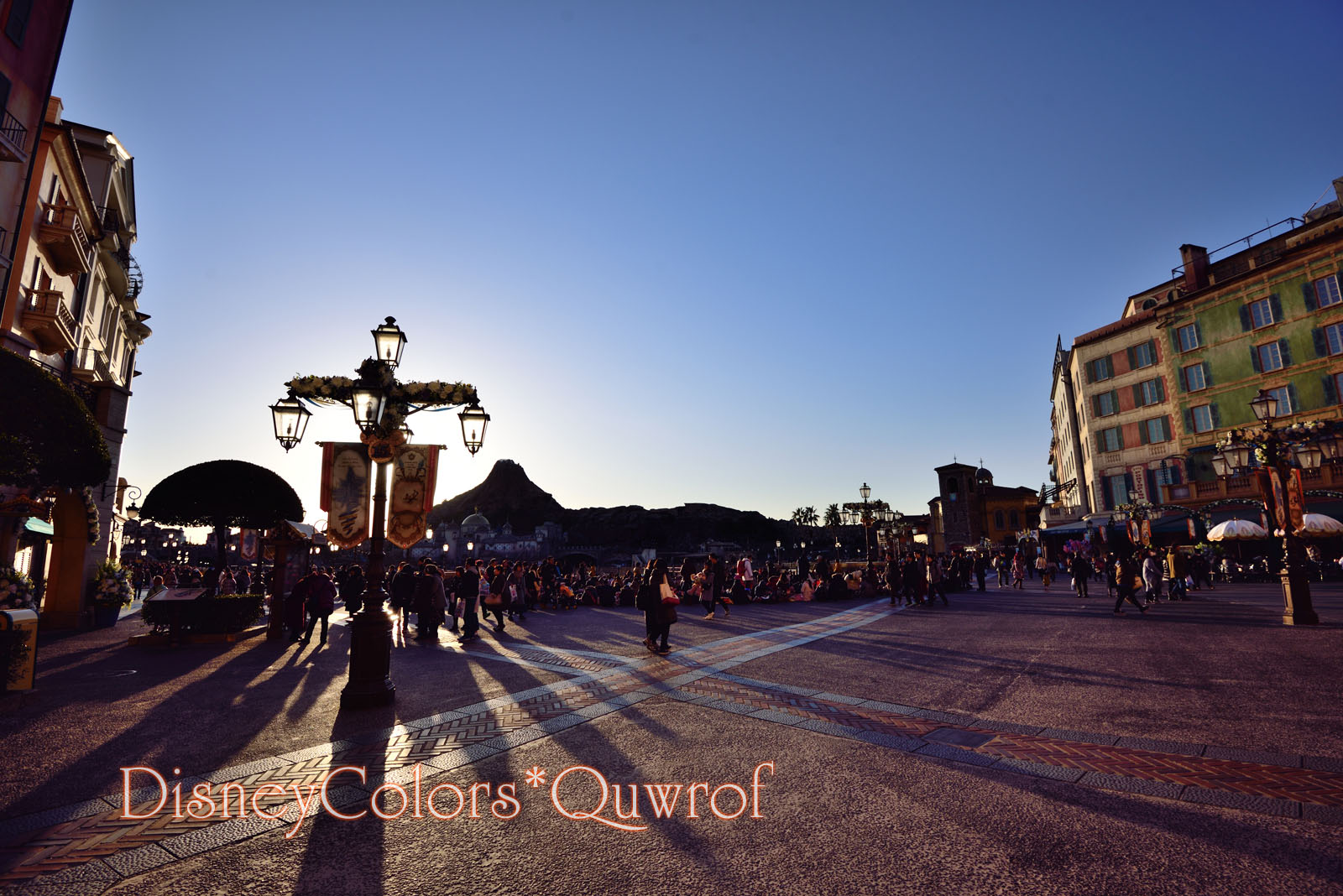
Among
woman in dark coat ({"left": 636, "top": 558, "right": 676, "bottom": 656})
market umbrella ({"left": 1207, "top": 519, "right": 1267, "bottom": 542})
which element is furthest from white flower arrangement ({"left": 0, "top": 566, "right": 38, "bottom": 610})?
market umbrella ({"left": 1207, "top": 519, "right": 1267, "bottom": 542})

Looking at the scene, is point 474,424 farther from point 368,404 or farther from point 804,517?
point 804,517

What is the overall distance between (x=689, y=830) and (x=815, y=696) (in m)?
3.73

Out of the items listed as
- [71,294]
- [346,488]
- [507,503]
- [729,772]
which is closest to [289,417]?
[346,488]

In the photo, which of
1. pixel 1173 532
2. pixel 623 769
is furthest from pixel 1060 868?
pixel 1173 532

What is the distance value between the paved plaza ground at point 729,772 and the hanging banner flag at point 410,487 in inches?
84.8

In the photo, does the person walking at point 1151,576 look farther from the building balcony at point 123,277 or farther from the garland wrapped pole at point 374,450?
the building balcony at point 123,277

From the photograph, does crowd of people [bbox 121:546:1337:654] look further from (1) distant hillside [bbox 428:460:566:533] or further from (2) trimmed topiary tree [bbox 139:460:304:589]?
(1) distant hillside [bbox 428:460:566:533]

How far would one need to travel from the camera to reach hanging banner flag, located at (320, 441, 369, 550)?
27.5 ft

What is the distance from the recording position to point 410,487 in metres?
9.05

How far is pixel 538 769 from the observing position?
4.82m

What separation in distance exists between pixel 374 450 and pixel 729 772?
5.71 metres

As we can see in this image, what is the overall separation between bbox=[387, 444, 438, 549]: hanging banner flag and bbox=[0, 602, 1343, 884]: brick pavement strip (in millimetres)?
3100

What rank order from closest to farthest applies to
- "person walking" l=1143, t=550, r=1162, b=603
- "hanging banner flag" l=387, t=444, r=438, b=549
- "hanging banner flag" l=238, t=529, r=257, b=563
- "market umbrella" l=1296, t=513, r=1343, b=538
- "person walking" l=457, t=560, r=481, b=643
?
"hanging banner flag" l=387, t=444, r=438, b=549 < "person walking" l=457, t=560, r=481, b=643 < "person walking" l=1143, t=550, r=1162, b=603 < "hanging banner flag" l=238, t=529, r=257, b=563 < "market umbrella" l=1296, t=513, r=1343, b=538

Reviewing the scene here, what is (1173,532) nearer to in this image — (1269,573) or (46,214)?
(1269,573)
